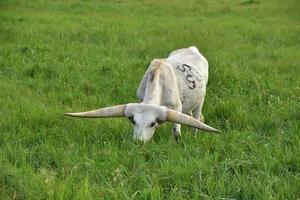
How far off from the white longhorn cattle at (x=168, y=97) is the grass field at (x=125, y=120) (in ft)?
0.87

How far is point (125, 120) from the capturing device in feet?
22.3

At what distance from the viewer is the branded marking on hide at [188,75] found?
22.5ft

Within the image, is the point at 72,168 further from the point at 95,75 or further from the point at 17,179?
the point at 95,75

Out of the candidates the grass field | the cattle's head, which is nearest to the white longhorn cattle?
the cattle's head

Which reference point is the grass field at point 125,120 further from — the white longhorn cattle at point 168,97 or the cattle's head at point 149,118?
the white longhorn cattle at point 168,97

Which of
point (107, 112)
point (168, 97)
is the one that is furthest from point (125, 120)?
point (107, 112)

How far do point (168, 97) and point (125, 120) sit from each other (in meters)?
0.74

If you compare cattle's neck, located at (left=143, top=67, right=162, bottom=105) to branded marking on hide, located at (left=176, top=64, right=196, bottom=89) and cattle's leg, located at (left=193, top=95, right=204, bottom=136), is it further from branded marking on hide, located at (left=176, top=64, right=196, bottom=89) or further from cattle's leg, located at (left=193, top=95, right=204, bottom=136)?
cattle's leg, located at (left=193, top=95, right=204, bottom=136)

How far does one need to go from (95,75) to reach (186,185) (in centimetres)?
474

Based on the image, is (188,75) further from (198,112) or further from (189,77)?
(198,112)

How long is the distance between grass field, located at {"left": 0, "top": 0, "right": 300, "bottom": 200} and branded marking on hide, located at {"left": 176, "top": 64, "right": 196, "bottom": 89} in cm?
59

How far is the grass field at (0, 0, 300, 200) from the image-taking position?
4.90 meters

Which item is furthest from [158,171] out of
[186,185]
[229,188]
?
[229,188]

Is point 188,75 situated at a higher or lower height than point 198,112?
higher
